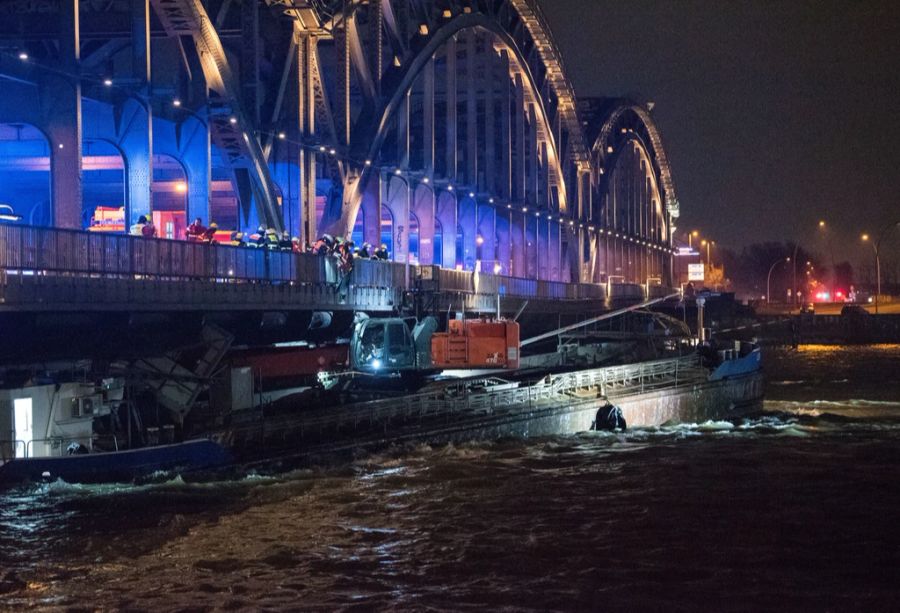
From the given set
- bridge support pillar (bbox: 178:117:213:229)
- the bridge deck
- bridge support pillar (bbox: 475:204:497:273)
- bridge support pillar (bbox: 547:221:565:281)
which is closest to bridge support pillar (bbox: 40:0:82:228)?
the bridge deck

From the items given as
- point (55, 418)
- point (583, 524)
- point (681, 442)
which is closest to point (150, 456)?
point (55, 418)

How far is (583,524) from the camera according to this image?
85.9 ft

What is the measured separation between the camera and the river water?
20.4 m

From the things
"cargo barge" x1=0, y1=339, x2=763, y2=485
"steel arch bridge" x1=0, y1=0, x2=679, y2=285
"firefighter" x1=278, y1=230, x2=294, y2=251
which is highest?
"steel arch bridge" x1=0, y1=0, x2=679, y2=285

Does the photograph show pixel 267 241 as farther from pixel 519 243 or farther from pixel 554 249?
pixel 554 249

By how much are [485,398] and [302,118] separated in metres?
17.3

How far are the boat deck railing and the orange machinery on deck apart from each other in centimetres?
79

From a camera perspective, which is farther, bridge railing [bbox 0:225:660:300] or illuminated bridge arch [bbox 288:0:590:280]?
illuminated bridge arch [bbox 288:0:590:280]

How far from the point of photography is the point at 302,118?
168ft

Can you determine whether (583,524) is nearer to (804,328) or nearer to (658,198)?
(804,328)

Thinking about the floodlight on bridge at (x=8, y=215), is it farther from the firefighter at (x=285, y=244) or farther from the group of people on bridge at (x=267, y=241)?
the firefighter at (x=285, y=244)

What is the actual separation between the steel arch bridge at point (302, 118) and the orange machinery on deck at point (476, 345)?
32.0ft

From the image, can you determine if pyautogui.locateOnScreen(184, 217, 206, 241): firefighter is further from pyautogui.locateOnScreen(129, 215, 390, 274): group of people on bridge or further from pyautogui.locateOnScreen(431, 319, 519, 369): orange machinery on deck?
pyautogui.locateOnScreen(431, 319, 519, 369): orange machinery on deck

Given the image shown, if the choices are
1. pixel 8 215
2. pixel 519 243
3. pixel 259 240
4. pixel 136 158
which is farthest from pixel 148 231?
pixel 519 243
